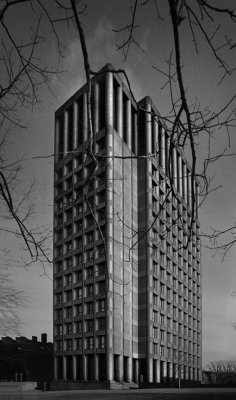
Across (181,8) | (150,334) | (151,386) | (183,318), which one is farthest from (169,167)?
(183,318)

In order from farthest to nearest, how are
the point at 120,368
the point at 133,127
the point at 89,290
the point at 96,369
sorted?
the point at 133,127
the point at 89,290
the point at 96,369
the point at 120,368

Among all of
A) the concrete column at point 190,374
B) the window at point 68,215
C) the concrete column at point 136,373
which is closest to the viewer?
the concrete column at point 136,373

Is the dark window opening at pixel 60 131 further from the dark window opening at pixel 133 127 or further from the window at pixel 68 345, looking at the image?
the window at pixel 68 345

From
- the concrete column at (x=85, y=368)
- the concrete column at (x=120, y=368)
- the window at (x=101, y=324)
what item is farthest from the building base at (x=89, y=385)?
the window at (x=101, y=324)

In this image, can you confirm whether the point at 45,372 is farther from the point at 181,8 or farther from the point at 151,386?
A: the point at 181,8

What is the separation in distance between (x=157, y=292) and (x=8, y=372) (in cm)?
2537

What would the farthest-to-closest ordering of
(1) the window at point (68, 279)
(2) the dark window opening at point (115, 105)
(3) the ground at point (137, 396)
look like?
(1) the window at point (68, 279), (2) the dark window opening at point (115, 105), (3) the ground at point (137, 396)

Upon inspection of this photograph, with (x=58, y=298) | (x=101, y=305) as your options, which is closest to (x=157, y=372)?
(x=101, y=305)

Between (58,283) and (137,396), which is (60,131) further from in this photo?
(137,396)

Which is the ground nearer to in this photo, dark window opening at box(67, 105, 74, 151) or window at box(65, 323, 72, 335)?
window at box(65, 323, 72, 335)

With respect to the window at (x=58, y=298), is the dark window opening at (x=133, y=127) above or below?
above

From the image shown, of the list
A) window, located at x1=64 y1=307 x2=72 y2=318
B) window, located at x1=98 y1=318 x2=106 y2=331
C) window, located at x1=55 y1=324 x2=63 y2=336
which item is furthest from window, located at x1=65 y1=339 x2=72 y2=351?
window, located at x1=98 y1=318 x2=106 y2=331

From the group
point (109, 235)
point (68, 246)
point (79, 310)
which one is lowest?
point (79, 310)

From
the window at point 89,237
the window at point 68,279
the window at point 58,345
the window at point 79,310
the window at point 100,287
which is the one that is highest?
the window at point 89,237
